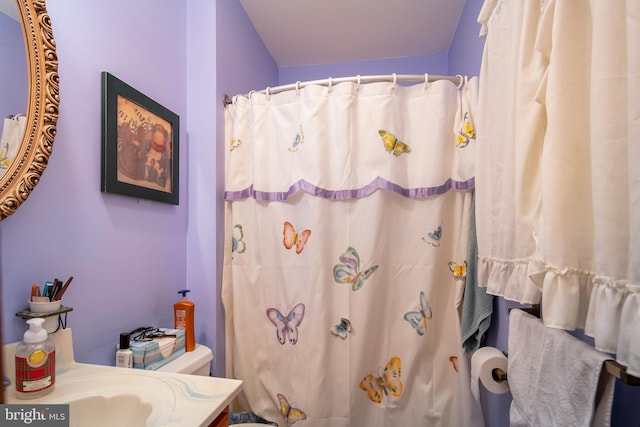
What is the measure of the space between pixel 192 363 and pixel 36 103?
0.99 metres

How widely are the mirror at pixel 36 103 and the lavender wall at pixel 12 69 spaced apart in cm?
1

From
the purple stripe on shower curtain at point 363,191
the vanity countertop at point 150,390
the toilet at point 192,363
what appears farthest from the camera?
the purple stripe on shower curtain at point 363,191

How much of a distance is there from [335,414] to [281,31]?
7.54ft

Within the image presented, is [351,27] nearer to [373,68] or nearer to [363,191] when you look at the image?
[373,68]

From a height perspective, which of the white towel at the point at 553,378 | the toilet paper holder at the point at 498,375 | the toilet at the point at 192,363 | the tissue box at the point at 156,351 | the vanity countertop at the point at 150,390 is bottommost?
the toilet at the point at 192,363

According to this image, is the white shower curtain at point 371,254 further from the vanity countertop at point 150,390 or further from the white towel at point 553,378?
the vanity countertop at point 150,390

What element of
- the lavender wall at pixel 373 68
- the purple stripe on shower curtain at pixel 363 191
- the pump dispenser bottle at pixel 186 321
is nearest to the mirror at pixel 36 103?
the pump dispenser bottle at pixel 186 321

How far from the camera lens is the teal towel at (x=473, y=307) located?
1252 millimetres

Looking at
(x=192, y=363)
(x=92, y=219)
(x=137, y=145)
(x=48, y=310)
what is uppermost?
(x=137, y=145)

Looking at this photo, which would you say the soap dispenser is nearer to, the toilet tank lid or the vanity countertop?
the vanity countertop

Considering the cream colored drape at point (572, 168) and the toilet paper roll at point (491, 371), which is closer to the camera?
the cream colored drape at point (572, 168)

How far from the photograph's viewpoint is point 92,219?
1.04m

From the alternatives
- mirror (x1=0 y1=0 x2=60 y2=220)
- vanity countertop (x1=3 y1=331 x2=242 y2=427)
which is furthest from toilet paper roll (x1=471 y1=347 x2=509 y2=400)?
mirror (x1=0 y1=0 x2=60 y2=220)

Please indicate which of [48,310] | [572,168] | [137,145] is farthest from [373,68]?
[48,310]
